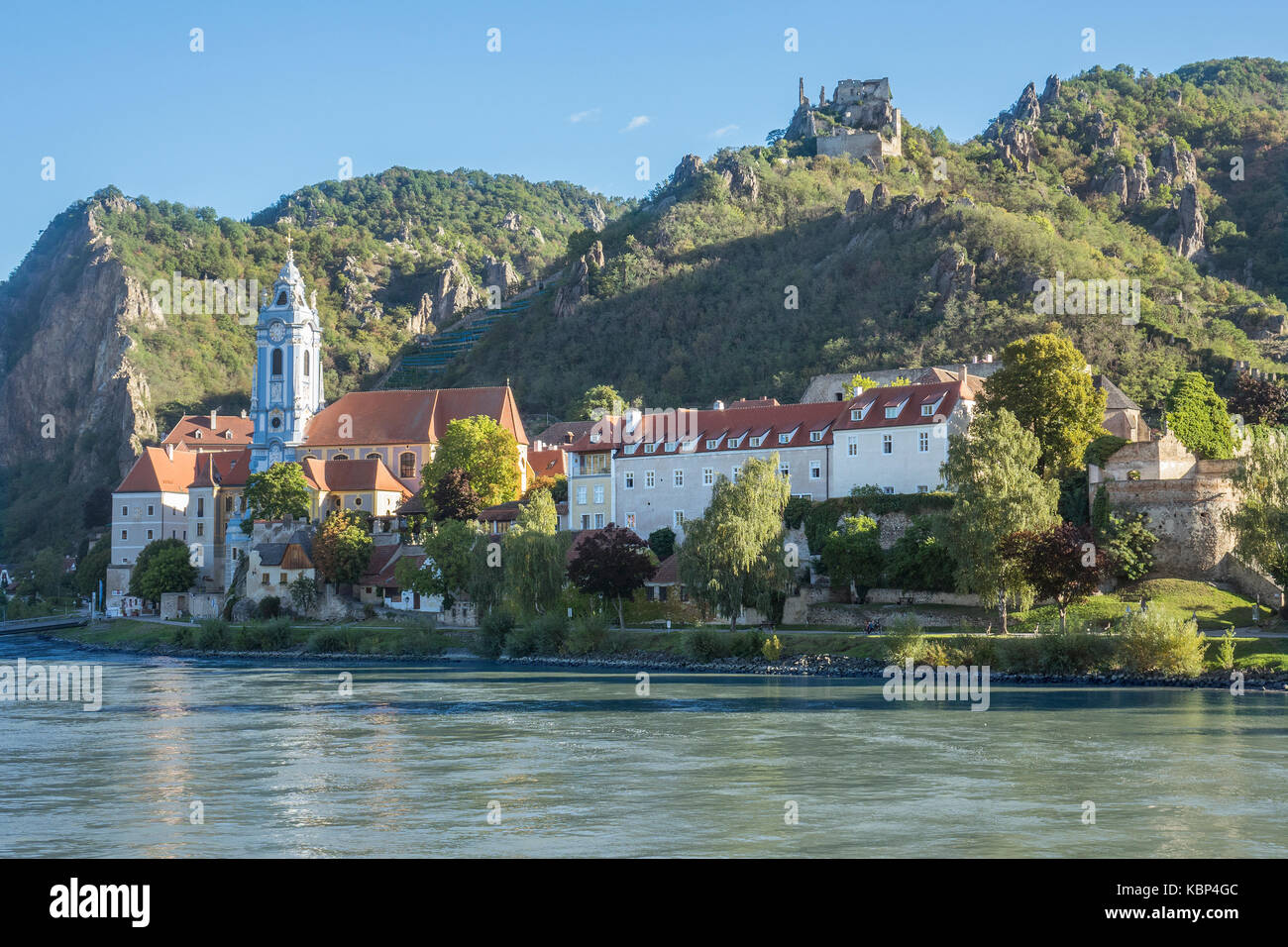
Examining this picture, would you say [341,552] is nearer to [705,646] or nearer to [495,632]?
[495,632]

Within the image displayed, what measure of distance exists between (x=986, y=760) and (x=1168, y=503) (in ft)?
94.2

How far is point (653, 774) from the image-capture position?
27375 mm

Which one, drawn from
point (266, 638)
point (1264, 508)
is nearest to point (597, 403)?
point (266, 638)

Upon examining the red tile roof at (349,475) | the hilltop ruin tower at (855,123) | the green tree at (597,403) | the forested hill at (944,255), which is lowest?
the red tile roof at (349,475)

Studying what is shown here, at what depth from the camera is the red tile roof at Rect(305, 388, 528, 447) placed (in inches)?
3642

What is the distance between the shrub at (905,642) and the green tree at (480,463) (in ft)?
106

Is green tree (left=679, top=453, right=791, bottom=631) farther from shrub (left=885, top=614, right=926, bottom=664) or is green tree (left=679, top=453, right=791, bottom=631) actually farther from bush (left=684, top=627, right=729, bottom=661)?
shrub (left=885, top=614, right=926, bottom=664)

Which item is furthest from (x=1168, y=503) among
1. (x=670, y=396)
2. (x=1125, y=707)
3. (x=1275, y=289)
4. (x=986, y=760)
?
(x=1275, y=289)

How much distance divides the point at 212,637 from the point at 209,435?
40.2 meters

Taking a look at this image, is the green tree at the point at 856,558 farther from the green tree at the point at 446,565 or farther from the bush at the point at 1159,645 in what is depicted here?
the green tree at the point at 446,565

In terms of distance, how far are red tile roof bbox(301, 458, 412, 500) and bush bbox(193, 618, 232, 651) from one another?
15.5 meters

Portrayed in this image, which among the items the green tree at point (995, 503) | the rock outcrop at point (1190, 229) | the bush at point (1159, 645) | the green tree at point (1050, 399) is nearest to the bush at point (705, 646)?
the green tree at point (995, 503)

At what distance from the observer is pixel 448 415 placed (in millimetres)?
93750

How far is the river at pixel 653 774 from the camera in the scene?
21062 millimetres
